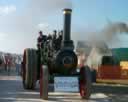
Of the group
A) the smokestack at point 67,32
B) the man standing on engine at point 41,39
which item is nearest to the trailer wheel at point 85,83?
the smokestack at point 67,32

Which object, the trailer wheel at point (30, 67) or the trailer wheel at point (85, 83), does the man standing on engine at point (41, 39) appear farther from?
the trailer wheel at point (85, 83)

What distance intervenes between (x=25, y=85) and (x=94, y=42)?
22.8 metres

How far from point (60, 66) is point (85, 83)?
1.17m

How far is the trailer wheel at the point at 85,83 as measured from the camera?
1346 centimetres

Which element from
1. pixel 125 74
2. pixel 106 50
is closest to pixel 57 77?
pixel 125 74

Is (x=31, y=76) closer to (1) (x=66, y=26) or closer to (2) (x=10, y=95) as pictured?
(2) (x=10, y=95)

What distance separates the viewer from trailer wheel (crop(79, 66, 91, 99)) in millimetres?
13461

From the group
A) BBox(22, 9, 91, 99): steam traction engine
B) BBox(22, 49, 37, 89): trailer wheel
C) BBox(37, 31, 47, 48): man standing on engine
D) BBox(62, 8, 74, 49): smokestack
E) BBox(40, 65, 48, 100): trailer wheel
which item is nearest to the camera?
BBox(40, 65, 48, 100): trailer wheel

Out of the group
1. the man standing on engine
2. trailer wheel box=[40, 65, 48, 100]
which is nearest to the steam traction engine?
trailer wheel box=[40, 65, 48, 100]

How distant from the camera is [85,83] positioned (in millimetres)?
13688

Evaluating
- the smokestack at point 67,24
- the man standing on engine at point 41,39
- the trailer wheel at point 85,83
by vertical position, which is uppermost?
the smokestack at point 67,24

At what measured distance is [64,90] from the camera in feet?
44.5

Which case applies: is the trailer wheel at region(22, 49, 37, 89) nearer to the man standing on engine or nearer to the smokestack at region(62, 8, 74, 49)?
the man standing on engine

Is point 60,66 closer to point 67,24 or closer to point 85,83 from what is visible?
point 85,83
